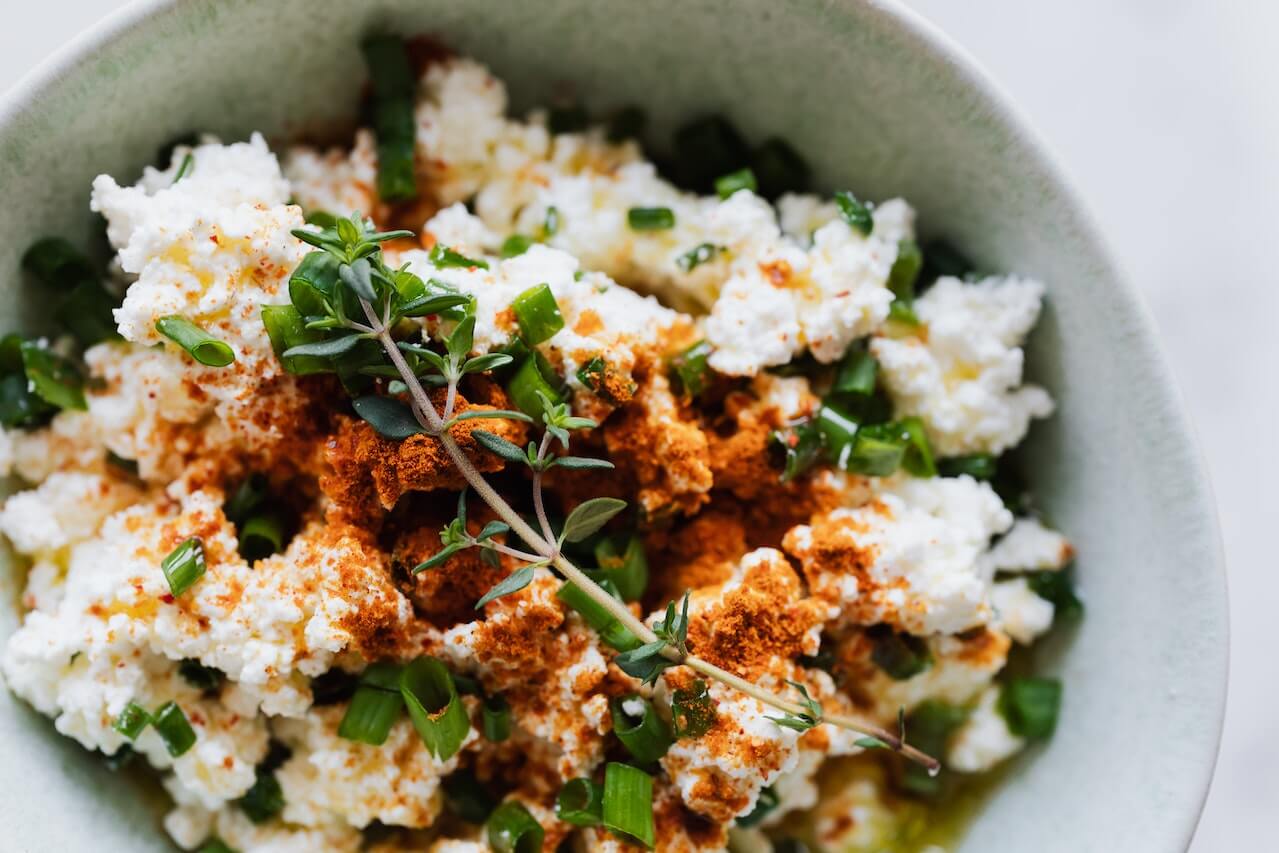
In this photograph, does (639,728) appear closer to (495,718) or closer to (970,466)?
(495,718)

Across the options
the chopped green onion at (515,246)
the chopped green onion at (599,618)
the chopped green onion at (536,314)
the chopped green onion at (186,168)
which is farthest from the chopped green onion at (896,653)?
the chopped green onion at (186,168)

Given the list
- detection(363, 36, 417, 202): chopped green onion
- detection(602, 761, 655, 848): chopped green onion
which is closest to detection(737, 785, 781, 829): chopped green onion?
detection(602, 761, 655, 848): chopped green onion

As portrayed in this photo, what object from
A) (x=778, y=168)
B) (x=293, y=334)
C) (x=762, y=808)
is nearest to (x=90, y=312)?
(x=293, y=334)

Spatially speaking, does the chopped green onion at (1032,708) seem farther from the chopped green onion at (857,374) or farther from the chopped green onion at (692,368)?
the chopped green onion at (692,368)

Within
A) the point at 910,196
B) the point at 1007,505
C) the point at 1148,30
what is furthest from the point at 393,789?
the point at 1148,30

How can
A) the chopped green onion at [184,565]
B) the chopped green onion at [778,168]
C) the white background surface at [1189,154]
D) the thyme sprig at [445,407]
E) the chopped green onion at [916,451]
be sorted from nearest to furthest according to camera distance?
the thyme sprig at [445,407], the chopped green onion at [184,565], the chopped green onion at [916,451], the chopped green onion at [778,168], the white background surface at [1189,154]
